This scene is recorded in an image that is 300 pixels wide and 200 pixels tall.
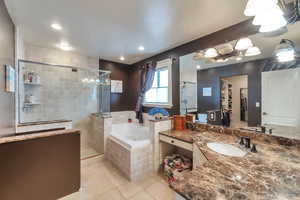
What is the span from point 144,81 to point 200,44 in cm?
166

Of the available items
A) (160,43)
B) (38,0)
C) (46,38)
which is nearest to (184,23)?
(160,43)

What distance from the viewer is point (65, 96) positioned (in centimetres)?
323

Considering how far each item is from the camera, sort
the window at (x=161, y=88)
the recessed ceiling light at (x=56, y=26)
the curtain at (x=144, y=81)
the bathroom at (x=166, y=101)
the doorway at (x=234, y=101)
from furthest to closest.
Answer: the curtain at (x=144, y=81)
the window at (x=161, y=88)
the recessed ceiling light at (x=56, y=26)
the doorway at (x=234, y=101)
the bathroom at (x=166, y=101)

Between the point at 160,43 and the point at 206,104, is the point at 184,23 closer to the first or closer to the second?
the point at 160,43

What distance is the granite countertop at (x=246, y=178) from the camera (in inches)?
26.3

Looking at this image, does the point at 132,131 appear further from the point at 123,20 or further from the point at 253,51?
the point at 253,51

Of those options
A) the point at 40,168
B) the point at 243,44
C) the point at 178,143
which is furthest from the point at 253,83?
the point at 40,168

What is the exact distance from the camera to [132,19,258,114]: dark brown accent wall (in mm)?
1802

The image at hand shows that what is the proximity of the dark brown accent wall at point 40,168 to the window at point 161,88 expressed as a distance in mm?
1985

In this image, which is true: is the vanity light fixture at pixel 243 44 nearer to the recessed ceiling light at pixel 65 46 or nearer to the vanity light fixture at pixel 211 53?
the vanity light fixture at pixel 211 53

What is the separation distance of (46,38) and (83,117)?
1912mm

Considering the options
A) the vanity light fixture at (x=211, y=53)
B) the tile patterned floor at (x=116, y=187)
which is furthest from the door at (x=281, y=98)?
the tile patterned floor at (x=116, y=187)

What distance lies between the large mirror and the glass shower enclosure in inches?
96.7

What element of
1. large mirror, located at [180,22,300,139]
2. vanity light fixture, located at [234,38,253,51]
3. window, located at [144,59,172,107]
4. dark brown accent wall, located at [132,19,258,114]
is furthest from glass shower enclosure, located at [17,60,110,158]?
vanity light fixture, located at [234,38,253,51]
